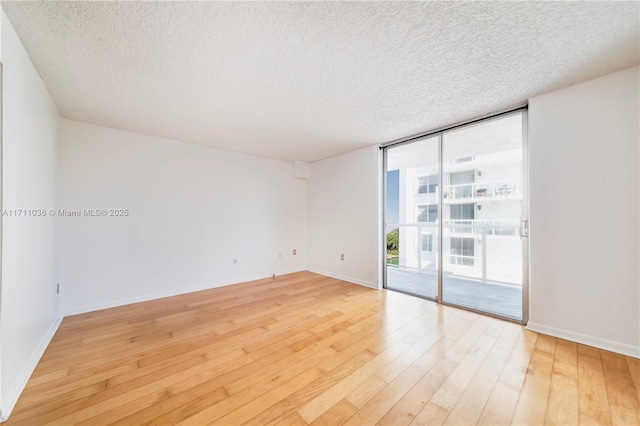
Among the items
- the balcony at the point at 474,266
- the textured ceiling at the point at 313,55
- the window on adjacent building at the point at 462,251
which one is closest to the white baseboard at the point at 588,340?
the balcony at the point at 474,266

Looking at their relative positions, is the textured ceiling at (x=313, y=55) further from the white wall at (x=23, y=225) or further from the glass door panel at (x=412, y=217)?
the glass door panel at (x=412, y=217)

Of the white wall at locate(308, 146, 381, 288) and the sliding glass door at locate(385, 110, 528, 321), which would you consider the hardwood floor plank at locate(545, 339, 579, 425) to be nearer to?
the sliding glass door at locate(385, 110, 528, 321)

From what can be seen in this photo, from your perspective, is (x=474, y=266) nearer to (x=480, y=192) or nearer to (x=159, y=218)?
(x=480, y=192)

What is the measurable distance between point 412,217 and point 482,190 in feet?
3.94

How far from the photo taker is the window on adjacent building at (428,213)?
3630 mm

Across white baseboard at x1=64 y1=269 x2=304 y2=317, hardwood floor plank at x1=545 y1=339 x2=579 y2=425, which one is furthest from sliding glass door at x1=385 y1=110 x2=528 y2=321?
white baseboard at x1=64 y1=269 x2=304 y2=317

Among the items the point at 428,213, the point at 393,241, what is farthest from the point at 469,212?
the point at 393,241

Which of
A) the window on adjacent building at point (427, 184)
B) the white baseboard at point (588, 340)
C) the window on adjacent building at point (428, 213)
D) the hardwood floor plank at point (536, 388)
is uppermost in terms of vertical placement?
the window on adjacent building at point (427, 184)

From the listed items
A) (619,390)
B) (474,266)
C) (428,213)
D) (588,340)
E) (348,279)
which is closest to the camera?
(619,390)

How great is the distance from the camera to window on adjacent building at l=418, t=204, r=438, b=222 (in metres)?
3.63

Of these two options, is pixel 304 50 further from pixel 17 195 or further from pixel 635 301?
pixel 635 301

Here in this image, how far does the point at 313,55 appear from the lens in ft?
5.79

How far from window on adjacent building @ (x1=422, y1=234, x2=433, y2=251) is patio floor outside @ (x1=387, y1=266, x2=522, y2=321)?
530mm

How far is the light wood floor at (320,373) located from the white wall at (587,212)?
25 cm
